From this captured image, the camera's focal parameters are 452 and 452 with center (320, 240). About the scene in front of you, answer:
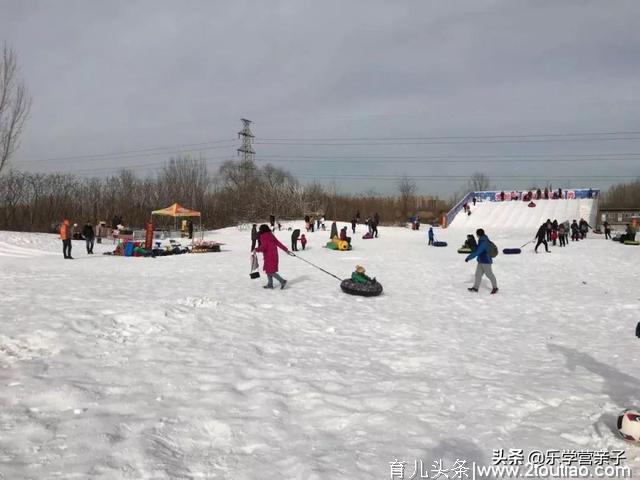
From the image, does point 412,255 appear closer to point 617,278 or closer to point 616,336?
point 617,278

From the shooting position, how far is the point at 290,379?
5363 mm

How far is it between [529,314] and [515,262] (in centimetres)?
1001

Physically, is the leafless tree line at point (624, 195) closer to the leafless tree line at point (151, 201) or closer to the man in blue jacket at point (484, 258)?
the leafless tree line at point (151, 201)

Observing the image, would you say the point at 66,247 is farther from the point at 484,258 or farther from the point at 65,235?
the point at 484,258

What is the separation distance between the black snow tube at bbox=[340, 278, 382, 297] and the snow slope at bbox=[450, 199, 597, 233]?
31550mm

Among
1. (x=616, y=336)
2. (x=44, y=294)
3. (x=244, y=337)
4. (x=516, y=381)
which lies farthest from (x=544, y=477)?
(x=44, y=294)

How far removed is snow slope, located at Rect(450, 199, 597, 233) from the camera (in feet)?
137

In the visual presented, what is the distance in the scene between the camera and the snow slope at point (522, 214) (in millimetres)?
41656

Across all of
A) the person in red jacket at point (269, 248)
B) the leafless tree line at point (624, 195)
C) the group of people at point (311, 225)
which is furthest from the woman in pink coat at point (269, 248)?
the leafless tree line at point (624, 195)

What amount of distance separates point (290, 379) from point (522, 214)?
44.0 meters

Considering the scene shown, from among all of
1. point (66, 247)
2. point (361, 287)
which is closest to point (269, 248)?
point (361, 287)

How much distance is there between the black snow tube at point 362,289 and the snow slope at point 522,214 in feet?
104

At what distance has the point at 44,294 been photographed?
908cm

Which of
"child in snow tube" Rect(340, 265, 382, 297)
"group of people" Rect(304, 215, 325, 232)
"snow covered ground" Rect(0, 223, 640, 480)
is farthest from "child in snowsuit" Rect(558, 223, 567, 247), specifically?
"child in snow tube" Rect(340, 265, 382, 297)
